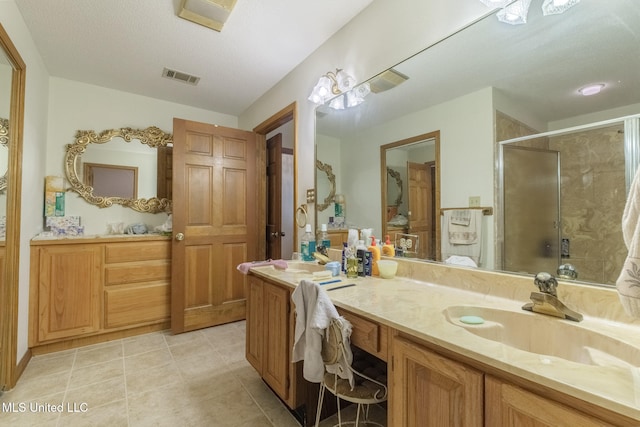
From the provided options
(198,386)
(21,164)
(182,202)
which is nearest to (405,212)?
(198,386)

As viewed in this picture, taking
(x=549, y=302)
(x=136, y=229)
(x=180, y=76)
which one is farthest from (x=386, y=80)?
(x=136, y=229)

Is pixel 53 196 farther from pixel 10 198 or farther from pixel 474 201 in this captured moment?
pixel 474 201

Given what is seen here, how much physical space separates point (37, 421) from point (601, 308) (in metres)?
2.70

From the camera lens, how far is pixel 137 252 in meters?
2.67

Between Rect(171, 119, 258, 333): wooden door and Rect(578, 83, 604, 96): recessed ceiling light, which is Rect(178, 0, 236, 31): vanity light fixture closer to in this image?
Rect(171, 119, 258, 333): wooden door

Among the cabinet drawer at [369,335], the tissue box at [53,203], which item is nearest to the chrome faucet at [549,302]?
the cabinet drawer at [369,335]

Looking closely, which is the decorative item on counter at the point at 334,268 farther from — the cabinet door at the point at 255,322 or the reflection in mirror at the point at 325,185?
the reflection in mirror at the point at 325,185

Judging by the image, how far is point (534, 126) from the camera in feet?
3.67

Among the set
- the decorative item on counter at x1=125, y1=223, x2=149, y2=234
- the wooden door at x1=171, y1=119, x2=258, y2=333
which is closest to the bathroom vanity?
the wooden door at x1=171, y1=119, x2=258, y2=333

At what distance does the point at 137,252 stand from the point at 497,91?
3.06 metres

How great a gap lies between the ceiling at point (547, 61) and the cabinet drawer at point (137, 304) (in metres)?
2.88

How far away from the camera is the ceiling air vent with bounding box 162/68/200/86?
2.62 metres

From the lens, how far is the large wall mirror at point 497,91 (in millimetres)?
958

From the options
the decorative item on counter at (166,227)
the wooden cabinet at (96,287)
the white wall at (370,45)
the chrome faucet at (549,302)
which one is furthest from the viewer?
the decorative item on counter at (166,227)
